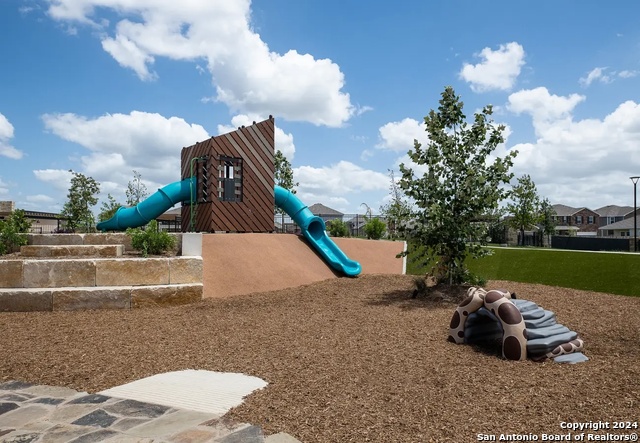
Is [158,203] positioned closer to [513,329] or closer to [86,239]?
[86,239]

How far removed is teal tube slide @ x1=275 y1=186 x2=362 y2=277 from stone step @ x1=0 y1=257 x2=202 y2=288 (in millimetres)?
5671

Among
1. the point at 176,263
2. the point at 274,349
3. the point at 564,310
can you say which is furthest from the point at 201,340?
the point at 564,310

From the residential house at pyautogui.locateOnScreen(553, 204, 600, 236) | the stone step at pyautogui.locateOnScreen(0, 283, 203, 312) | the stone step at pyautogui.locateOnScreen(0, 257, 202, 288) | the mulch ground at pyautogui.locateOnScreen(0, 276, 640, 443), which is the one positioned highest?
the residential house at pyautogui.locateOnScreen(553, 204, 600, 236)

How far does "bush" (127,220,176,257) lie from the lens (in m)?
11.1

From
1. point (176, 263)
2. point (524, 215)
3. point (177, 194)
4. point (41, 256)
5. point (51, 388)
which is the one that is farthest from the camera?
point (524, 215)

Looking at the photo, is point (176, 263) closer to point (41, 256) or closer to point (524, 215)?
point (41, 256)

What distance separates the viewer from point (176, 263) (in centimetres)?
1003

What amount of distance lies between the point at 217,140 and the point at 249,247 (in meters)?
3.46

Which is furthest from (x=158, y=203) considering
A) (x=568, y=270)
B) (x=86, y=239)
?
(x=568, y=270)

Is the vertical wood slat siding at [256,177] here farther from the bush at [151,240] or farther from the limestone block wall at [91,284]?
the limestone block wall at [91,284]

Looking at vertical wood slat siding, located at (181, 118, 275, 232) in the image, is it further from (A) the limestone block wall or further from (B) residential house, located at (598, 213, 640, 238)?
(B) residential house, located at (598, 213, 640, 238)

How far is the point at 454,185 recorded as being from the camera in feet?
35.3

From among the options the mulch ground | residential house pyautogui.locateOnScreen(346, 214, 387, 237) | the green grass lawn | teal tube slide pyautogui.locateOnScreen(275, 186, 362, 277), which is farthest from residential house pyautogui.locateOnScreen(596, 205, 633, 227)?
the mulch ground

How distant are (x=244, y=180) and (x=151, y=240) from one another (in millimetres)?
4228
